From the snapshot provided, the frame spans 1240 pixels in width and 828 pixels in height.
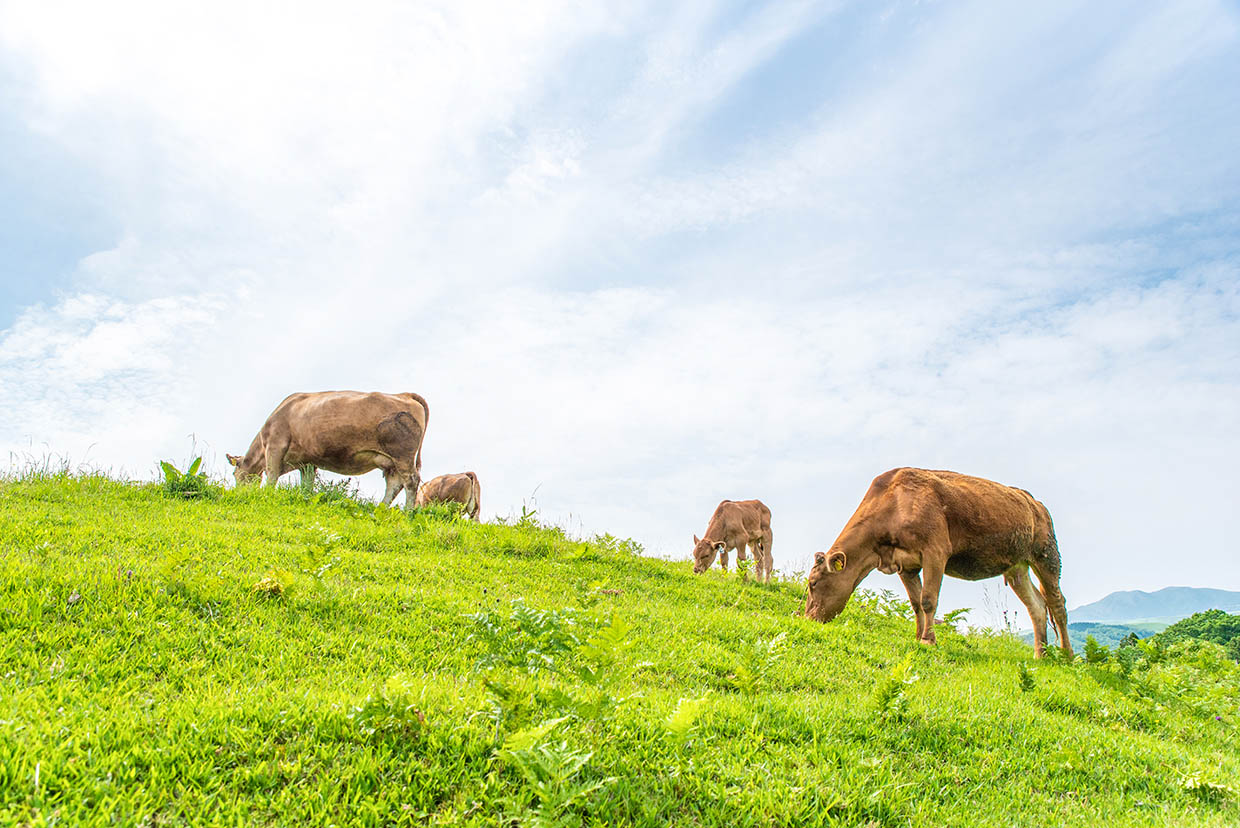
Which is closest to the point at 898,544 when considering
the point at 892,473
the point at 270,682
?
the point at 892,473

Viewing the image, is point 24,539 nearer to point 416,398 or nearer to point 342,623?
point 342,623

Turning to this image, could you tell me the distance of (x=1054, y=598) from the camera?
12586 mm

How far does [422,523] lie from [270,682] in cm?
764

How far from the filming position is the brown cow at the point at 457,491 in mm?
20516

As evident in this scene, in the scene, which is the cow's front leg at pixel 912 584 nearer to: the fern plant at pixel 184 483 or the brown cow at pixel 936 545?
the brown cow at pixel 936 545

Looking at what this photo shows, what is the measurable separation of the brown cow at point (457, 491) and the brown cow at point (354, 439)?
386cm

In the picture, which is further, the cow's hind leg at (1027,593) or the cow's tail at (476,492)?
the cow's tail at (476,492)

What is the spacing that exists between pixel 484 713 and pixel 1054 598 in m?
12.3

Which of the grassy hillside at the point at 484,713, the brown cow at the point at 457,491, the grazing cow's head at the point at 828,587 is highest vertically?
the brown cow at the point at 457,491

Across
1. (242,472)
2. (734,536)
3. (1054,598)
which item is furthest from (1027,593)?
(242,472)

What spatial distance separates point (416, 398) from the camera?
56.7 feet

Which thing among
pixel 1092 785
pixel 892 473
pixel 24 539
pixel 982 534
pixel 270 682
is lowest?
pixel 1092 785

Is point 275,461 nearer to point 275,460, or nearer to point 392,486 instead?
point 275,460

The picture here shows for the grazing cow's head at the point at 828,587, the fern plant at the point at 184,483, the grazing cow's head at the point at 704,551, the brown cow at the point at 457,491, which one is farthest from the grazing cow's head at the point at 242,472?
the grazing cow's head at the point at 828,587
